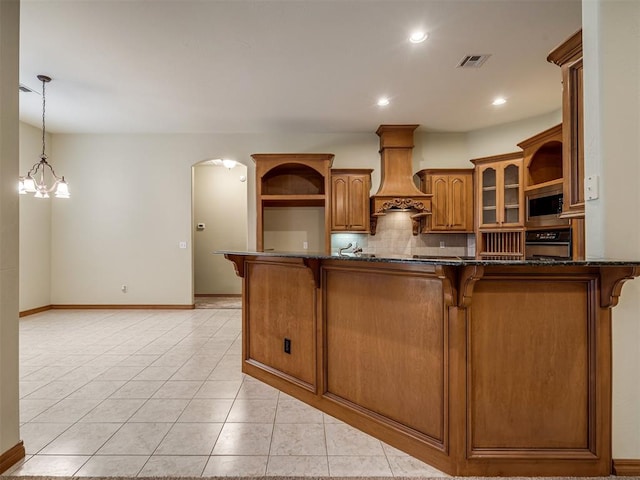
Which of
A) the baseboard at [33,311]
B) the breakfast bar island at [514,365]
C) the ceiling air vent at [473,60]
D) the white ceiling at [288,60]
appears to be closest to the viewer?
the breakfast bar island at [514,365]

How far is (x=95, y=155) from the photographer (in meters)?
5.71

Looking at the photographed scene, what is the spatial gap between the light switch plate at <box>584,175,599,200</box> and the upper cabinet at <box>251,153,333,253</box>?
372 cm

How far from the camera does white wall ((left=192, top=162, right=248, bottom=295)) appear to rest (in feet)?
23.3

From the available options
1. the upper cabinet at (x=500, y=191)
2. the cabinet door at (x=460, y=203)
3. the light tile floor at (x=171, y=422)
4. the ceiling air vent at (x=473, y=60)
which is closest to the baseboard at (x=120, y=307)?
the light tile floor at (x=171, y=422)

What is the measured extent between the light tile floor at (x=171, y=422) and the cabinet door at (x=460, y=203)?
387 cm

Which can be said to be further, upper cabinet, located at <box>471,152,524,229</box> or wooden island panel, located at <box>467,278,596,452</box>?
upper cabinet, located at <box>471,152,524,229</box>

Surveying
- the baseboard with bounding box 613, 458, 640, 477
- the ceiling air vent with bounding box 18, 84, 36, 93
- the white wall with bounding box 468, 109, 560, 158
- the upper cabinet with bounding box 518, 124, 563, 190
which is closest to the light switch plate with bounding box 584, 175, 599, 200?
the baseboard with bounding box 613, 458, 640, 477

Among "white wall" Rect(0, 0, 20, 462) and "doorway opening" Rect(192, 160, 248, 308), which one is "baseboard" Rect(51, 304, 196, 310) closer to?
"doorway opening" Rect(192, 160, 248, 308)

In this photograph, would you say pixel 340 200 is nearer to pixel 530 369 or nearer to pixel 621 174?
pixel 621 174

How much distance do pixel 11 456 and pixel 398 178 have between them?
5.16m

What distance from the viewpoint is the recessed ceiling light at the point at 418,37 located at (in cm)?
288

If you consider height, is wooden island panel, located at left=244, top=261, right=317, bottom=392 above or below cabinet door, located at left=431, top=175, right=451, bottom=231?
below

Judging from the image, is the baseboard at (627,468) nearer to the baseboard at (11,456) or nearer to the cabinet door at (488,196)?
the baseboard at (11,456)

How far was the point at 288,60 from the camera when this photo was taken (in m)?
3.31
